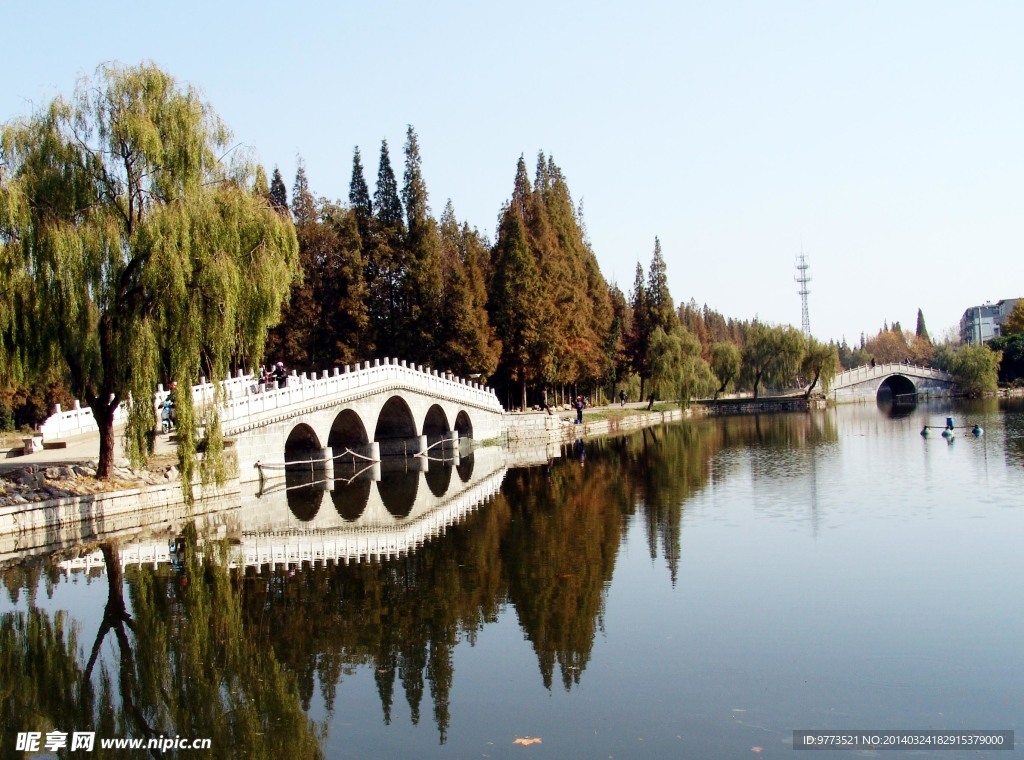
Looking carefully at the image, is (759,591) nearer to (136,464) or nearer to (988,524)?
(988,524)

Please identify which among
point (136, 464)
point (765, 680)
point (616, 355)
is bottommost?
point (765, 680)

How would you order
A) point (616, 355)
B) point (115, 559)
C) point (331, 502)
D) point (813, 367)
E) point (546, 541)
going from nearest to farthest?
point (115, 559) → point (546, 541) → point (331, 502) → point (616, 355) → point (813, 367)

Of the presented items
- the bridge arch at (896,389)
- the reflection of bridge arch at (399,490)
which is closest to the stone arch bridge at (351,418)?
the reflection of bridge arch at (399,490)

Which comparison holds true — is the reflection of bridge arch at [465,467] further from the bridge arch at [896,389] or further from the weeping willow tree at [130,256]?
the bridge arch at [896,389]

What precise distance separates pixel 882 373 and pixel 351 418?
174 ft

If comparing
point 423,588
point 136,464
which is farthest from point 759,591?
point 136,464

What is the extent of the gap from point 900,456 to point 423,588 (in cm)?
1965

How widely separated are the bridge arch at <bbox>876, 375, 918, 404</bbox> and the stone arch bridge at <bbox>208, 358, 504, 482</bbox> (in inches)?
1786

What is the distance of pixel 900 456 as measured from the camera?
27.9m

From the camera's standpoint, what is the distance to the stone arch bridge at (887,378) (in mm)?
69438

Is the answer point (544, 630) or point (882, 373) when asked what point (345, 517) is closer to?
point (544, 630)

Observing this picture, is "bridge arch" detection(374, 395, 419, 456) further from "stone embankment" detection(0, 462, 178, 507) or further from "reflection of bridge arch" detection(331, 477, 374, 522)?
"stone embankment" detection(0, 462, 178, 507)
